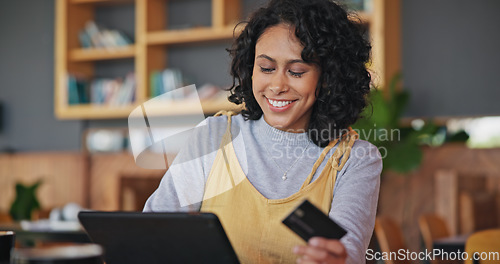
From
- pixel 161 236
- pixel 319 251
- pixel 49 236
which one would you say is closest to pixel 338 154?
pixel 319 251

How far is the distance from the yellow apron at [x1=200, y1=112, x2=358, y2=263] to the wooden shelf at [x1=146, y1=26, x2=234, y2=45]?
3.54 metres

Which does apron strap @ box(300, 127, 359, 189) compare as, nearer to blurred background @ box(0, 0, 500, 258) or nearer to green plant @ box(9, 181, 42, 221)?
blurred background @ box(0, 0, 500, 258)

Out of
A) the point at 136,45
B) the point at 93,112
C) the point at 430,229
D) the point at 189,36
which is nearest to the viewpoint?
the point at 430,229

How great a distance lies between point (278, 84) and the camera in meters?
1.51

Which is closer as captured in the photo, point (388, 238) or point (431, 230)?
point (388, 238)

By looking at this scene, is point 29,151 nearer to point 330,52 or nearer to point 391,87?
point 391,87

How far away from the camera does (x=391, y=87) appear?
4.25 metres

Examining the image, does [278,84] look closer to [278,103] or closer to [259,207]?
[278,103]

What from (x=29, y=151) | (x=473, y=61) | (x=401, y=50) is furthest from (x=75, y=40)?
(x=473, y=61)

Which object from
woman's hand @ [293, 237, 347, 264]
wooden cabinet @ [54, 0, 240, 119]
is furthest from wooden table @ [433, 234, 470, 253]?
wooden cabinet @ [54, 0, 240, 119]

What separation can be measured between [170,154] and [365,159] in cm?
46

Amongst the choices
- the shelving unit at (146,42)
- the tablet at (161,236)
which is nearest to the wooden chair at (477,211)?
the shelving unit at (146,42)

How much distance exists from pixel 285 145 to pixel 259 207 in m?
0.22

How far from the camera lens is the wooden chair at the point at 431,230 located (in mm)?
2982
